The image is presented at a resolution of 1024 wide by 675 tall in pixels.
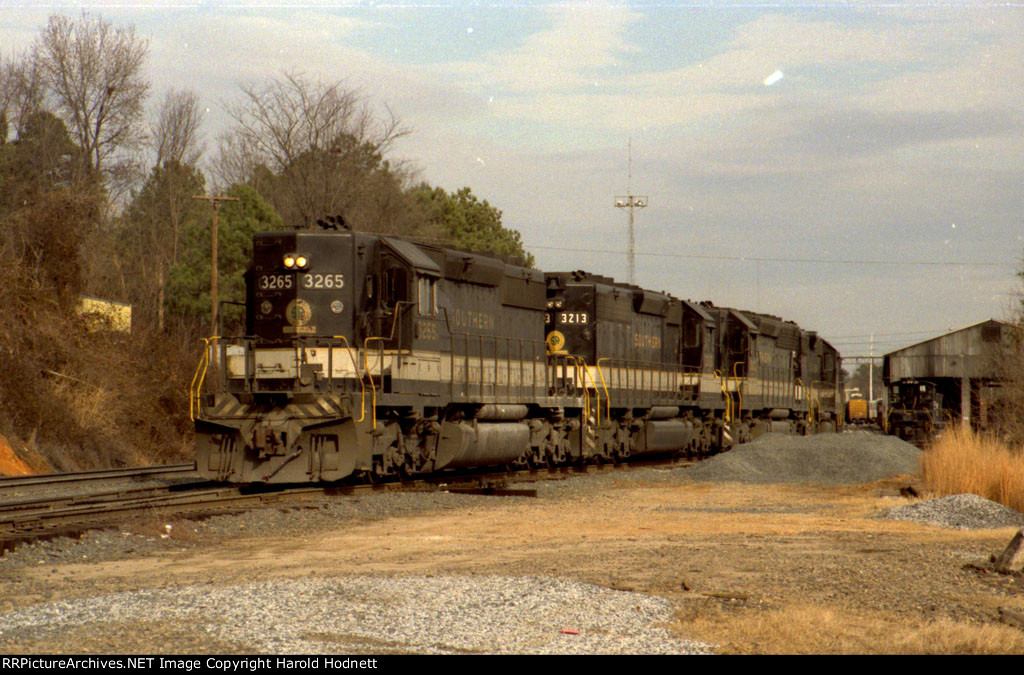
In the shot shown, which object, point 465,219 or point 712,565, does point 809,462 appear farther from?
point 465,219

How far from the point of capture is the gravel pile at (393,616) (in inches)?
243

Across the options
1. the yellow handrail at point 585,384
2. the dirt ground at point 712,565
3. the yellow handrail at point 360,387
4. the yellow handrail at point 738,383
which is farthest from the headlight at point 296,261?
the yellow handrail at point 738,383

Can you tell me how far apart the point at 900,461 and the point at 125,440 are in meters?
17.8

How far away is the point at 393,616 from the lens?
6.89 metres

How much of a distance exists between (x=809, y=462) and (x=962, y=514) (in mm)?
9601

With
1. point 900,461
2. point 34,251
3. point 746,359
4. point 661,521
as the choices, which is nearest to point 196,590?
point 661,521

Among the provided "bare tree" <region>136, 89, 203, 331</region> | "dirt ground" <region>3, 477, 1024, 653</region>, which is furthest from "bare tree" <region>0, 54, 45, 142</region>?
"dirt ground" <region>3, 477, 1024, 653</region>

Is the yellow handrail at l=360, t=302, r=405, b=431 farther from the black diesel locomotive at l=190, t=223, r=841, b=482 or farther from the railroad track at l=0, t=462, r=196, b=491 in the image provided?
the railroad track at l=0, t=462, r=196, b=491

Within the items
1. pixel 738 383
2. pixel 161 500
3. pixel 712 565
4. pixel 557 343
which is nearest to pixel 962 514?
pixel 712 565

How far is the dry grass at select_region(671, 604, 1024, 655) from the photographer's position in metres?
6.15

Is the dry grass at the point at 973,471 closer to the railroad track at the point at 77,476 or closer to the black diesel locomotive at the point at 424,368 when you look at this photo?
the black diesel locomotive at the point at 424,368

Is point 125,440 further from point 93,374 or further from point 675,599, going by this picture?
point 675,599

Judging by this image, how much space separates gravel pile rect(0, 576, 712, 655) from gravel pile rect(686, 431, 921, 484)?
47.2 feet

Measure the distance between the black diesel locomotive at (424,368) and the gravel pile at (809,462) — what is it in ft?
8.46
